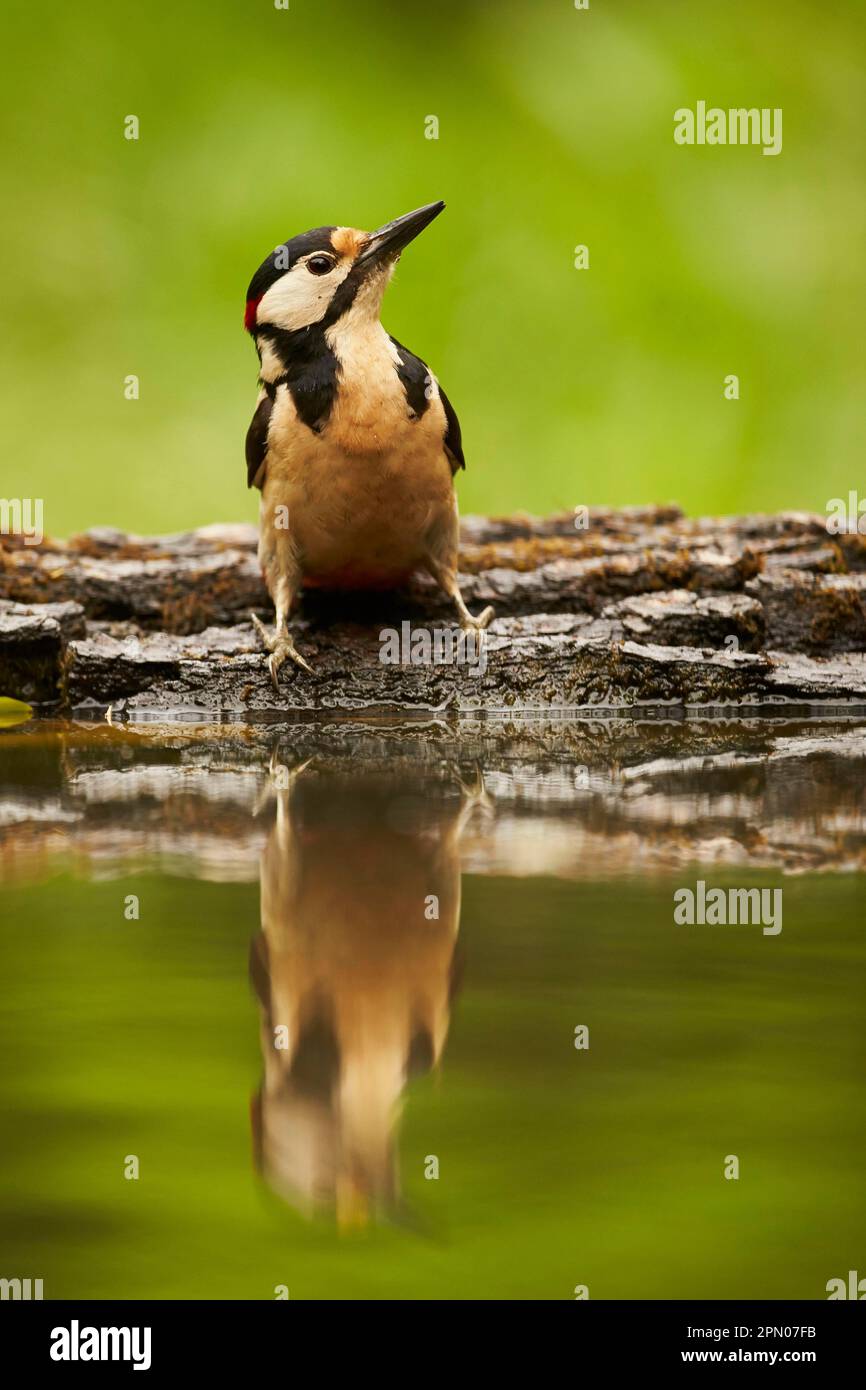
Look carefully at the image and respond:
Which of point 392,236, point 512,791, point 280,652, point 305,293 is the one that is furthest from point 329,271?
point 512,791

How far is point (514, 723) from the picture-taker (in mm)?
4047

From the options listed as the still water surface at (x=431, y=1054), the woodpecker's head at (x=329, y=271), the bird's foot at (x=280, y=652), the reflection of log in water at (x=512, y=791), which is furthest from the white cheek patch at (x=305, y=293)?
the still water surface at (x=431, y=1054)

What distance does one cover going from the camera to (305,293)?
4.09 metres

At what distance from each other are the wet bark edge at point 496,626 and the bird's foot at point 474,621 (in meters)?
0.07

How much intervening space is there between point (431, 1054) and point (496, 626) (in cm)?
291

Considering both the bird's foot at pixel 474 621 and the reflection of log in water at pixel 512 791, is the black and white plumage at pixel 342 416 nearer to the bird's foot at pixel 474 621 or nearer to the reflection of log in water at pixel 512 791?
the bird's foot at pixel 474 621

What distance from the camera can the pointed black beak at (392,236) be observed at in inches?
159

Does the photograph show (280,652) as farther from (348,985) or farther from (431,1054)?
A: (431,1054)

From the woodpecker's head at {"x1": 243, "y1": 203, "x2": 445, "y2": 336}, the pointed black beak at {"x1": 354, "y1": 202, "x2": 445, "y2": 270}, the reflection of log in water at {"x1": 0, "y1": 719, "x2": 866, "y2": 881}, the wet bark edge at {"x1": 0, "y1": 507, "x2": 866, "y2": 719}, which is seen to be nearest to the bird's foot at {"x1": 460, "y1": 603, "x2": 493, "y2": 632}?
the wet bark edge at {"x1": 0, "y1": 507, "x2": 866, "y2": 719}

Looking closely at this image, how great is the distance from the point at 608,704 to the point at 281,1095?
9.46ft

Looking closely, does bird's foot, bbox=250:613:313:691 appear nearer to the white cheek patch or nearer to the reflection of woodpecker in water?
the white cheek patch

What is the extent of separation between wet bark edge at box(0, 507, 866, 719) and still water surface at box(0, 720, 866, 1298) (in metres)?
1.45

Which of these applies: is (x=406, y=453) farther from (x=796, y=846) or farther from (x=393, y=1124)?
(x=393, y=1124)

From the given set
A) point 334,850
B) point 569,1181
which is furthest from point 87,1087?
point 334,850
